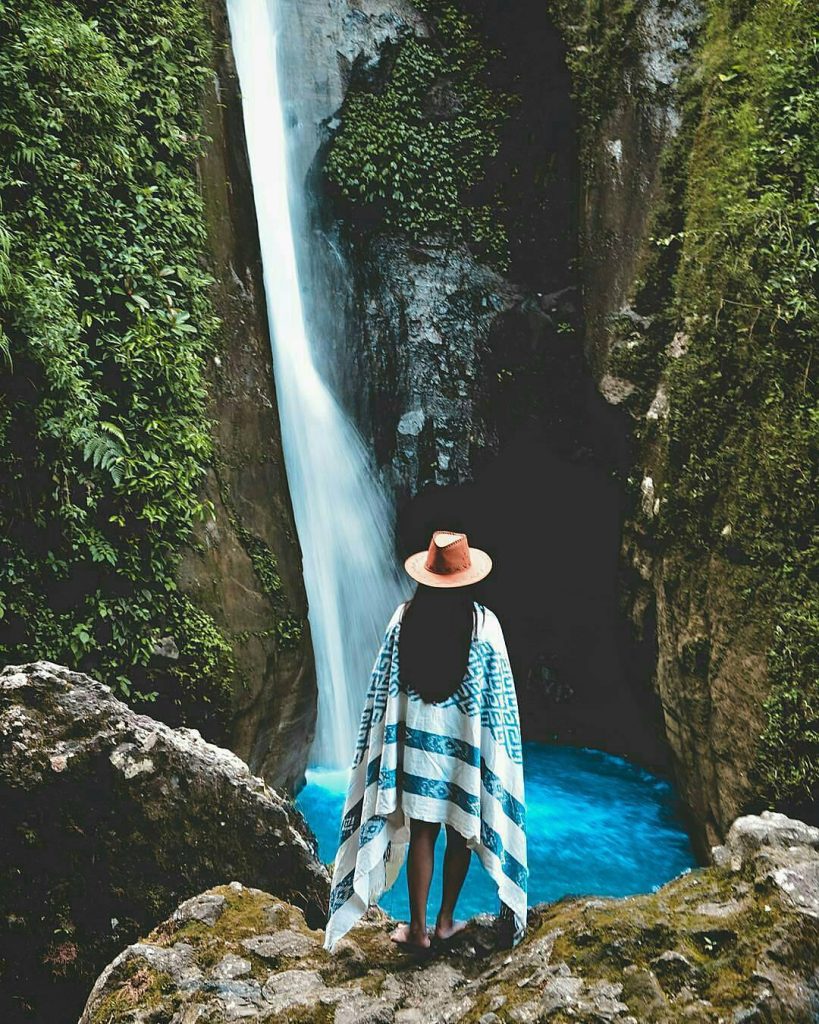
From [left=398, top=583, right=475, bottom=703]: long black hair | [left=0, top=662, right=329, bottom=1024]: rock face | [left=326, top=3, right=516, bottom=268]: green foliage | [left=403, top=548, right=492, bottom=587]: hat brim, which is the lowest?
[left=0, top=662, right=329, bottom=1024]: rock face

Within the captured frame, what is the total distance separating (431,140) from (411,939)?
8646 mm

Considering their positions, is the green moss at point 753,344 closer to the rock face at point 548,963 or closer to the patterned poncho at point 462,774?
the rock face at point 548,963

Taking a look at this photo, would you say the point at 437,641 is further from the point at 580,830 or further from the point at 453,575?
the point at 580,830

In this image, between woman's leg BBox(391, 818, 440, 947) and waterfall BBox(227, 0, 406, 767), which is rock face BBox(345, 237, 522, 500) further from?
woman's leg BBox(391, 818, 440, 947)

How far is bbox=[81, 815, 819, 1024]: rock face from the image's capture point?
8.47ft

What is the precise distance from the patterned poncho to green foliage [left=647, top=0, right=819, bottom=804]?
2816 mm

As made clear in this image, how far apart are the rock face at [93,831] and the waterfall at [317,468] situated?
4.11 metres

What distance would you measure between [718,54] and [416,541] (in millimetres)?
5609

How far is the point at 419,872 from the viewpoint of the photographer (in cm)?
310

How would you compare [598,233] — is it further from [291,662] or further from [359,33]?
[291,662]

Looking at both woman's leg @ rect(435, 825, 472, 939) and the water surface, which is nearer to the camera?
woman's leg @ rect(435, 825, 472, 939)

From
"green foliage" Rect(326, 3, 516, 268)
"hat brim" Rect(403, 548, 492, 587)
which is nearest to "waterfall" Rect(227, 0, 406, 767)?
"green foliage" Rect(326, 3, 516, 268)

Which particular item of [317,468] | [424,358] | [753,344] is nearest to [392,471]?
[317,468]

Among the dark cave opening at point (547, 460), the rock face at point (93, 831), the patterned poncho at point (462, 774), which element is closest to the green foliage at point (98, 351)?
the rock face at point (93, 831)
